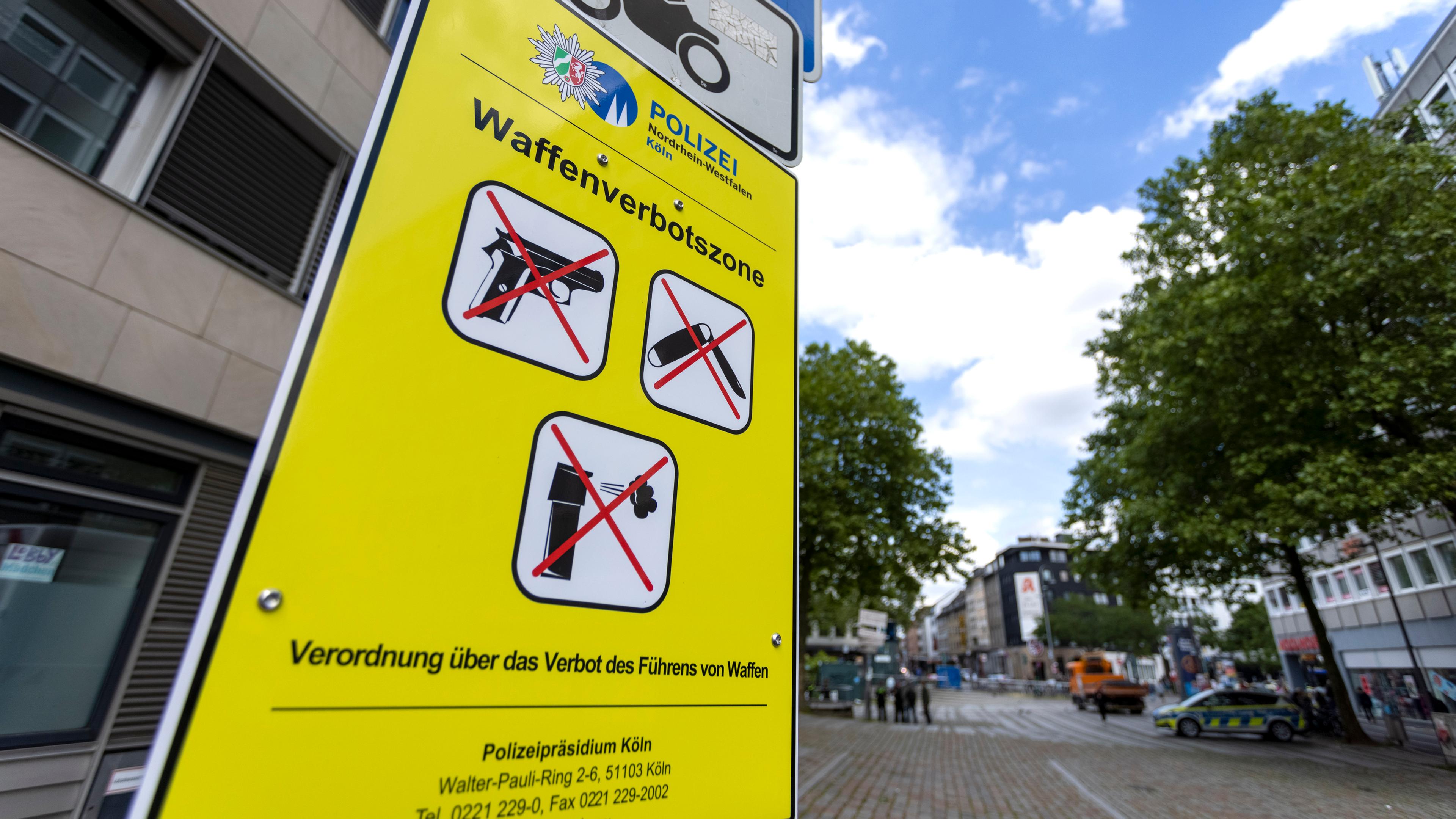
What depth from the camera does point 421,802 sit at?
892mm

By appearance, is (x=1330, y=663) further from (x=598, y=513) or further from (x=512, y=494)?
(x=512, y=494)

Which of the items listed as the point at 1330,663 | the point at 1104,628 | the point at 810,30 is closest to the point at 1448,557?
the point at 1330,663

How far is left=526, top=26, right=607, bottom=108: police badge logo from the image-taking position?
4.58 ft

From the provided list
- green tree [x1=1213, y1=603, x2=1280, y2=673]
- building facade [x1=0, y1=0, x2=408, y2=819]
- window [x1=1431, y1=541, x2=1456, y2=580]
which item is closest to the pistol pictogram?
building facade [x1=0, y1=0, x2=408, y2=819]

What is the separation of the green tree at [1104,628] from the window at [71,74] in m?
62.4

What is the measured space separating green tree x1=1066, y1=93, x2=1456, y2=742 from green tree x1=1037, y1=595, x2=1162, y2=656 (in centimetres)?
4497

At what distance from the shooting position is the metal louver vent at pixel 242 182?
5176 mm

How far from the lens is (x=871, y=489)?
19.7m

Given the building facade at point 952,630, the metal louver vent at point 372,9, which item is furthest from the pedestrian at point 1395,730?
the building facade at point 952,630

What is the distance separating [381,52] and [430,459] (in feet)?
24.6

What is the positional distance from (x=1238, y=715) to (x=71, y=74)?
26.2 metres

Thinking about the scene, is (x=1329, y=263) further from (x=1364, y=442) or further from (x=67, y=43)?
(x=67, y=43)

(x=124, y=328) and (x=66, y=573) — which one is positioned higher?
(x=124, y=328)

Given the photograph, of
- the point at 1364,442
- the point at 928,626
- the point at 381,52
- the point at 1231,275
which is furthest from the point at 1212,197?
the point at 928,626
